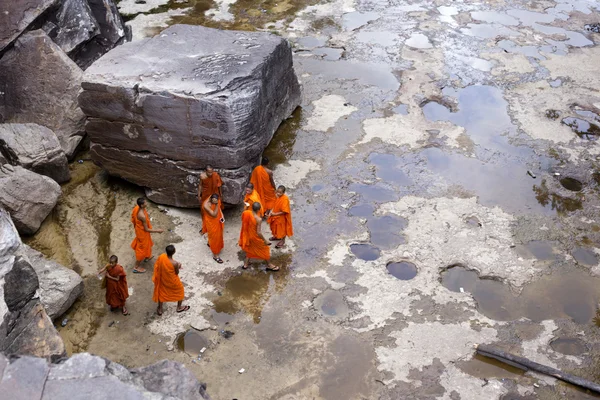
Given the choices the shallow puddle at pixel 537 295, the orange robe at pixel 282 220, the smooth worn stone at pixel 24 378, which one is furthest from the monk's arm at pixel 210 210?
the smooth worn stone at pixel 24 378

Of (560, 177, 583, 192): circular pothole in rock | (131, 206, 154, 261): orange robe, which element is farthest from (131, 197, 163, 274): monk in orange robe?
(560, 177, 583, 192): circular pothole in rock

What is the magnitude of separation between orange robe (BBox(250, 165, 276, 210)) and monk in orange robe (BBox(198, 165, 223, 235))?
0.50 metres

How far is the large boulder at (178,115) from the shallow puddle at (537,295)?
314 cm

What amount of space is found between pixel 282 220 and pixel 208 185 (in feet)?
3.56

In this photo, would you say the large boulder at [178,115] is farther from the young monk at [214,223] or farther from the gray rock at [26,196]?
the gray rock at [26,196]

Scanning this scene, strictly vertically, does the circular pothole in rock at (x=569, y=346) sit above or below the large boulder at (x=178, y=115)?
below

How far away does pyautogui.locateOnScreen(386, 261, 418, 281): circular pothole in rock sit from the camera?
7.39 m

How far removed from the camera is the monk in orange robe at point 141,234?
7.29 m

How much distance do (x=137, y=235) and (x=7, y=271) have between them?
2.76 meters

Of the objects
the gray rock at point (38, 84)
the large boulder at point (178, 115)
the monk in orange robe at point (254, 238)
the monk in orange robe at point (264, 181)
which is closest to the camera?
the monk in orange robe at point (254, 238)

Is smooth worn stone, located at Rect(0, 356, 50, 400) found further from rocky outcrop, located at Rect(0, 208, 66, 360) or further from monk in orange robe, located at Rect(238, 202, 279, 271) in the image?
monk in orange robe, located at Rect(238, 202, 279, 271)

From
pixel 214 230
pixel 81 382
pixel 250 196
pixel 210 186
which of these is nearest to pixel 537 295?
pixel 250 196

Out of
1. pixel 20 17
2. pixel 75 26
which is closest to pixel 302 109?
pixel 75 26

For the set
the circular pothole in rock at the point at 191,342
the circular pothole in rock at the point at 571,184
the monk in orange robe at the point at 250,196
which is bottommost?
the circular pothole in rock at the point at 571,184
